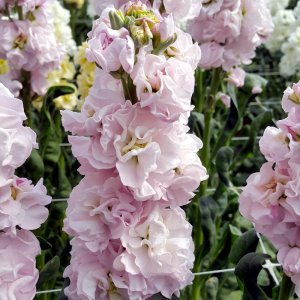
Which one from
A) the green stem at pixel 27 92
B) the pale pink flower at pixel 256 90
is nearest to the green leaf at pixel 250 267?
the green stem at pixel 27 92

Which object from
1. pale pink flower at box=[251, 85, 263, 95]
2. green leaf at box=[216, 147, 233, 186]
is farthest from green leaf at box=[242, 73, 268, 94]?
green leaf at box=[216, 147, 233, 186]

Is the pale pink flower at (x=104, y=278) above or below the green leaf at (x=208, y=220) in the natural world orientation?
above

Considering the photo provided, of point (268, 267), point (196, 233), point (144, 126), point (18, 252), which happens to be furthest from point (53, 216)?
point (144, 126)

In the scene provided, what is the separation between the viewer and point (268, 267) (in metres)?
1.00

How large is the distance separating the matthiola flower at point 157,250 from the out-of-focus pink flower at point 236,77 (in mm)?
718

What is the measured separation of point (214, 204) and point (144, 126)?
1.64 ft

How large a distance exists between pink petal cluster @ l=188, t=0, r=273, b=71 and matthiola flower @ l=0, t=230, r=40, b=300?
24.2 inches

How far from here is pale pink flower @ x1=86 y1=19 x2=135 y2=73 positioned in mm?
574

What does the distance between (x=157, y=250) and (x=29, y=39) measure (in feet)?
2.03

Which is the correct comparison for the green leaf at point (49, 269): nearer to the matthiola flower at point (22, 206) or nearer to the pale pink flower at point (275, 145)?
the matthiola flower at point (22, 206)

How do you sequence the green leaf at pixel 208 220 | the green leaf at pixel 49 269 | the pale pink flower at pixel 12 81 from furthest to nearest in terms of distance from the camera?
the pale pink flower at pixel 12 81 < the green leaf at pixel 208 220 < the green leaf at pixel 49 269

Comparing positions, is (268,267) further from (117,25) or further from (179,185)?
(117,25)

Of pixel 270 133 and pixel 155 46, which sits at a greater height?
pixel 155 46

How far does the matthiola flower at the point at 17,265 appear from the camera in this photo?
0.64 meters
